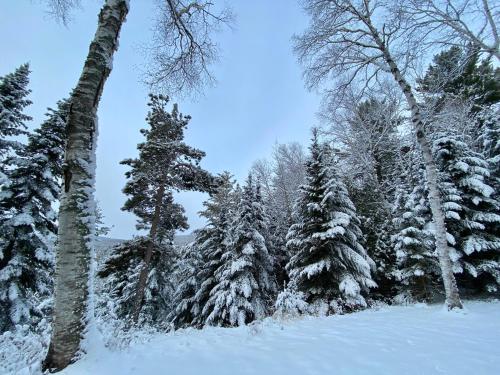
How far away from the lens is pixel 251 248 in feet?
42.1

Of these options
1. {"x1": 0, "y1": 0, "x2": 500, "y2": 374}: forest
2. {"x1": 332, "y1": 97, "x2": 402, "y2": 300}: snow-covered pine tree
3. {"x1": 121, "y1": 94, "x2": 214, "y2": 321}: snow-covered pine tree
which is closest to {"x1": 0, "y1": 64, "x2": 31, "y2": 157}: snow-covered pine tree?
{"x1": 0, "y1": 0, "x2": 500, "y2": 374}: forest

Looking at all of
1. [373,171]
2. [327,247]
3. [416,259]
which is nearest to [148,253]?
[327,247]

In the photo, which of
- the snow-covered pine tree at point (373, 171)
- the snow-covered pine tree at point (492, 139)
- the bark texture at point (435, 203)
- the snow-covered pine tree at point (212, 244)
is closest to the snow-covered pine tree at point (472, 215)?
the snow-covered pine tree at point (492, 139)

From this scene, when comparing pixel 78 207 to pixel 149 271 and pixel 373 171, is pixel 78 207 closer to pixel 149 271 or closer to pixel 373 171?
pixel 149 271

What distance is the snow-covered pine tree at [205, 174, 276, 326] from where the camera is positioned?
40.3 ft

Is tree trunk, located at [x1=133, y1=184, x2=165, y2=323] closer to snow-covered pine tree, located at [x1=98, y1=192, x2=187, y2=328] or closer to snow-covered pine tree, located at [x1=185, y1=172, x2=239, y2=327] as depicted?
snow-covered pine tree, located at [x1=98, y1=192, x2=187, y2=328]

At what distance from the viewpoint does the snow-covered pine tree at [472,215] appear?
10125 millimetres

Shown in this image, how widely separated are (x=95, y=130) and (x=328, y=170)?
32.7 feet

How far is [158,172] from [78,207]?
32.3 feet

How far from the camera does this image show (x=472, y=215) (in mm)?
10906

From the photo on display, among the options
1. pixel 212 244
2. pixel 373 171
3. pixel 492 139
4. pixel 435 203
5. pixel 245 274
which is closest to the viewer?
pixel 435 203

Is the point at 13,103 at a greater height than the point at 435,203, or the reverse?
the point at 13,103

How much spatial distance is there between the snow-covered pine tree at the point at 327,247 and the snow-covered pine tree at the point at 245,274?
2.44 metres

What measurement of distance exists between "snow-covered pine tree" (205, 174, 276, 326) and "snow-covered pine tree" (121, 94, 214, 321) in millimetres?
2639
